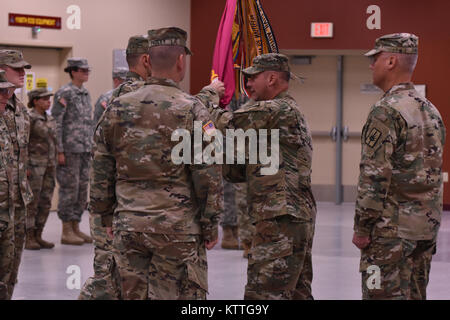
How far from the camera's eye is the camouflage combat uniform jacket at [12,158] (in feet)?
14.4

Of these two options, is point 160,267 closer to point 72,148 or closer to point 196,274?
point 196,274

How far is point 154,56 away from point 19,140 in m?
1.58

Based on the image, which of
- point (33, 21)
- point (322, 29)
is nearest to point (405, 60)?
point (33, 21)

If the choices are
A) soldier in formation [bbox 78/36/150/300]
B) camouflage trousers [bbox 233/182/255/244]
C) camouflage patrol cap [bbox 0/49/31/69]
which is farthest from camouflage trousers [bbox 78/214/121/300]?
camouflage trousers [bbox 233/182/255/244]

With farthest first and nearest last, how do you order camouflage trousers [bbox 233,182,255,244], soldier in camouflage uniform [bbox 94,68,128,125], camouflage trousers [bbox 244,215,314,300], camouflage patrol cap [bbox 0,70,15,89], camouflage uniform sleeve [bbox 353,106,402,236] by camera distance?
soldier in camouflage uniform [bbox 94,68,128,125], camouflage trousers [bbox 233,182,255,244], camouflage patrol cap [bbox 0,70,15,89], camouflage trousers [bbox 244,215,314,300], camouflage uniform sleeve [bbox 353,106,402,236]

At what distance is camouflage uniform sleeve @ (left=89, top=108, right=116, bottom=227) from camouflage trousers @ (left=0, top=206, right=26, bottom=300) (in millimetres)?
1068

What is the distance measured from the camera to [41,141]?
296 inches

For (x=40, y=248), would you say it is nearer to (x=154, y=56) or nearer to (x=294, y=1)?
(x=154, y=56)

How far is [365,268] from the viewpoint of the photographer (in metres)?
3.70

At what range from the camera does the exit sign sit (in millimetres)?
10945

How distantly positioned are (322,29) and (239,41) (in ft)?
19.9

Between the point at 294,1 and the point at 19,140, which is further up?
the point at 294,1

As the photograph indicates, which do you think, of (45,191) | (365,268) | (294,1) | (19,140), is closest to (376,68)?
(365,268)

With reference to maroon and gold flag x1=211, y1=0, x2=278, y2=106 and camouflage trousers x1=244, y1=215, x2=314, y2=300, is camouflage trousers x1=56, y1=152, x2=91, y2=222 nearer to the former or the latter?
maroon and gold flag x1=211, y1=0, x2=278, y2=106
